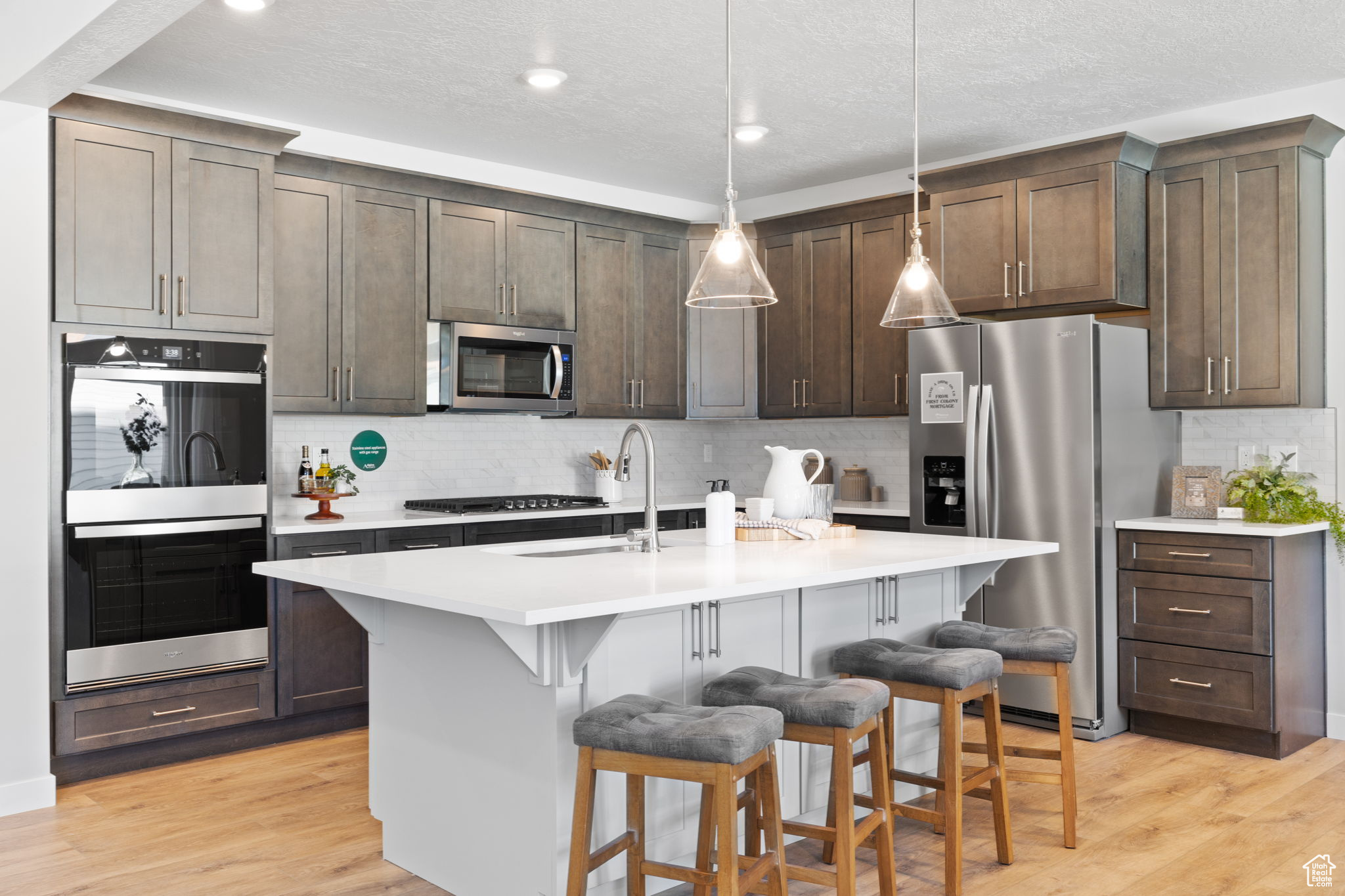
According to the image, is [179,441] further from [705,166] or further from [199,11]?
[705,166]

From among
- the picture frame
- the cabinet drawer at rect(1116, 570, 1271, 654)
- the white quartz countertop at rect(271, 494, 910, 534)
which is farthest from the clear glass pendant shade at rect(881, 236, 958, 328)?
the white quartz countertop at rect(271, 494, 910, 534)

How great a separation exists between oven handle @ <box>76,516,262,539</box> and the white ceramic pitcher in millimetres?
2100

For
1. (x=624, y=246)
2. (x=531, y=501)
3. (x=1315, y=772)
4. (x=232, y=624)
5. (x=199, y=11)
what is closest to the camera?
(x=199, y=11)

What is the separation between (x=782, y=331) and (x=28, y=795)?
418cm

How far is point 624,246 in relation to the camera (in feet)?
19.4

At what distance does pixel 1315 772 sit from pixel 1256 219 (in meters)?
2.18

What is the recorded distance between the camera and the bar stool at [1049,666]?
3.16m

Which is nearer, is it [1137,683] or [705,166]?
[1137,683]

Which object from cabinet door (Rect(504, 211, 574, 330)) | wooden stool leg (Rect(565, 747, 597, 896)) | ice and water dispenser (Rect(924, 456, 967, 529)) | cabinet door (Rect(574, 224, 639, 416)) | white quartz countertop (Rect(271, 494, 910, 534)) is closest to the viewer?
wooden stool leg (Rect(565, 747, 597, 896))

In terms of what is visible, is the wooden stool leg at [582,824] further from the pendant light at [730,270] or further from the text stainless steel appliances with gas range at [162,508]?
the text stainless steel appliances with gas range at [162,508]

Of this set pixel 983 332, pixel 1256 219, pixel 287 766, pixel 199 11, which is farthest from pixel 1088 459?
pixel 199 11

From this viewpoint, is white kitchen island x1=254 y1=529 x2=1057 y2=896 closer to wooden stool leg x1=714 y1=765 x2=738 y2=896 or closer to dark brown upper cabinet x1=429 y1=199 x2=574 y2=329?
wooden stool leg x1=714 y1=765 x2=738 y2=896

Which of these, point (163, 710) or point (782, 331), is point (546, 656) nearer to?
point (163, 710)

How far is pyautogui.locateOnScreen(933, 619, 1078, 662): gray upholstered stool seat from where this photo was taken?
10.5 feet
